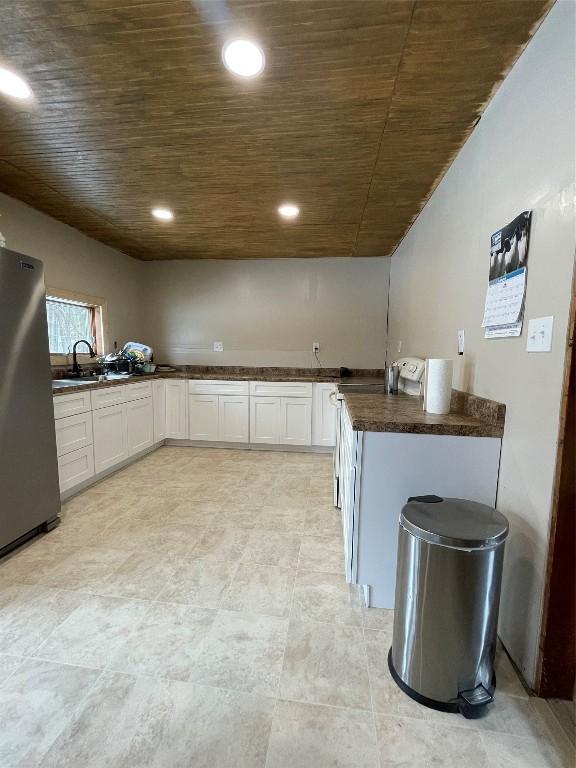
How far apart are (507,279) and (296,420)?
276 centimetres

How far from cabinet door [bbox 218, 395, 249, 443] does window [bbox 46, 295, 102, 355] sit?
4.89 feet

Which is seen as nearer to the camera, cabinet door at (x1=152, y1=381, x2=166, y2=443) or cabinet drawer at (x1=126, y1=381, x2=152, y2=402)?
cabinet drawer at (x1=126, y1=381, x2=152, y2=402)

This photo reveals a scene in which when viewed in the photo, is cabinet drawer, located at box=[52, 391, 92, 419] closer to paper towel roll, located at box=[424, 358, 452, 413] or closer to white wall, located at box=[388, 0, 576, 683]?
→ paper towel roll, located at box=[424, 358, 452, 413]

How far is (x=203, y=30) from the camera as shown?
4.00ft

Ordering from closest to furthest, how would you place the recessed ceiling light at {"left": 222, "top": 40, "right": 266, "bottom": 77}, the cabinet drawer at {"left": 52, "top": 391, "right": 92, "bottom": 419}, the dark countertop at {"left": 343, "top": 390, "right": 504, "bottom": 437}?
the recessed ceiling light at {"left": 222, "top": 40, "right": 266, "bottom": 77} → the dark countertop at {"left": 343, "top": 390, "right": 504, "bottom": 437} → the cabinet drawer at {"left": 52, "top": 391, "right": 92, "bottom": 419}

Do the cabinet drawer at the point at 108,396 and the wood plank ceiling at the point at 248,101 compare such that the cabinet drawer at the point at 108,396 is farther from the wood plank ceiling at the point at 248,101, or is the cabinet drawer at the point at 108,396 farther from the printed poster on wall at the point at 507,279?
the printed poster on wall at the point at 507,279

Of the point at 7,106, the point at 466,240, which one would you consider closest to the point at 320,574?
the point at 466,240

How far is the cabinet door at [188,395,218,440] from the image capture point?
3.97m

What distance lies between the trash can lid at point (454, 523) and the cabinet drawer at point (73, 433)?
2422 mm

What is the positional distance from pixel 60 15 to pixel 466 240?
6.22ft

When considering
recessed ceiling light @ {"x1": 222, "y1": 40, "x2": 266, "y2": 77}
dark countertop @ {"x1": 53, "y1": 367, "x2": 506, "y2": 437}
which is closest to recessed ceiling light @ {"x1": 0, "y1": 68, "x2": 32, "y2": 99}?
recessed ceiling light @ {"x1": 222, "y1": 40, "x2": 266, "y2": 77}

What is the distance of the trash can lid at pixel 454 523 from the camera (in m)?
1.04

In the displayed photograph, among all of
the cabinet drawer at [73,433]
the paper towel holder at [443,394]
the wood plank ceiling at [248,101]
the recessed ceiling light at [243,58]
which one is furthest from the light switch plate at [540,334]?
the cabinet drawer at [73,433]

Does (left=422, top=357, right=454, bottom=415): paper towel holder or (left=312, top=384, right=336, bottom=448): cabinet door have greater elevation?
(left=422, top=357, right=454, bottom=415): paper towel holder
